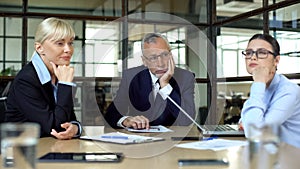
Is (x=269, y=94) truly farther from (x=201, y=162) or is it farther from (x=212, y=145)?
(x=201, y=162)

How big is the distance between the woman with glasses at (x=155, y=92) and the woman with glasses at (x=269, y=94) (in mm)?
678

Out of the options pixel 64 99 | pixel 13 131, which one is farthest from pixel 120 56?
pixel 13 131

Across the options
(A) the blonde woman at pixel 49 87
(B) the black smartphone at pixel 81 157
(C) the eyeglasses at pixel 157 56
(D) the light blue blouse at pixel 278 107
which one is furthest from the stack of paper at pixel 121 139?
(C) the eyeglasses at pixel 157 56

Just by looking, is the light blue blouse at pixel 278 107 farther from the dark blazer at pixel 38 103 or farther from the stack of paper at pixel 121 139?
the dark blazer at pixel 38 103

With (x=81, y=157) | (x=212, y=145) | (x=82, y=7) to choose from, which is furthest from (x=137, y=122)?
(x=82, y=7)

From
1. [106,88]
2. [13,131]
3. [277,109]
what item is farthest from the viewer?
[106,88]

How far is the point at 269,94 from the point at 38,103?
104 centimetres

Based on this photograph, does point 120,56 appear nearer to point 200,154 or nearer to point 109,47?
point 109,47

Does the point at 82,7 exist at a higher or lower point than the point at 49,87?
higher

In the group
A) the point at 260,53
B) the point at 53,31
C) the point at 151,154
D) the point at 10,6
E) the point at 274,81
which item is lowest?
the point at 151,154

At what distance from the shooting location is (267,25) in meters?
3.02

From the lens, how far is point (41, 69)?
1.88 m

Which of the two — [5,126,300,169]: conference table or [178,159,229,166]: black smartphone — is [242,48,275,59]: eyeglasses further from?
[178,159,229,166]: black smartphone

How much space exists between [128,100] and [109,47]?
74 cm
